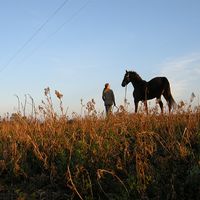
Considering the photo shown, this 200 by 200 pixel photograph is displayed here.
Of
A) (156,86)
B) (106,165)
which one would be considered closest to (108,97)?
(156,86)

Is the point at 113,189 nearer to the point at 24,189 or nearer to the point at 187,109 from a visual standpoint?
the point at 24,189

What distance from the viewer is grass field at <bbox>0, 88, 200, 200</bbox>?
12.8ft

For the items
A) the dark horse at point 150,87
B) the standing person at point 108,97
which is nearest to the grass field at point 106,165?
the standing person at point 108,97

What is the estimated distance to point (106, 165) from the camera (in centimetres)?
445

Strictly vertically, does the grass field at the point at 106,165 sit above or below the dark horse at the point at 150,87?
below

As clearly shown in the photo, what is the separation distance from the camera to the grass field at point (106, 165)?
3.91 m

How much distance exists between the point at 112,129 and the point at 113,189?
1.87 m

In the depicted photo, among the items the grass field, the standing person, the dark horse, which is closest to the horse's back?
the dark horse

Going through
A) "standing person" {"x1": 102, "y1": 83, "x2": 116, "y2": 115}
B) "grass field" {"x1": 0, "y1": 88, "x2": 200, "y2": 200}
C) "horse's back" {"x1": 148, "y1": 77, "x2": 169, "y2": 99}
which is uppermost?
"horse's back" {"x1": 148, "y1": 77, "x2": 169, "y2": 99}

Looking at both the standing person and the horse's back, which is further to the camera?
the horse's back

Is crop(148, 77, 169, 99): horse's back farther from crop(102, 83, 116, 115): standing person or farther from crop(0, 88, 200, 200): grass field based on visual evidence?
crop(0, 88, 200, 200): grass field

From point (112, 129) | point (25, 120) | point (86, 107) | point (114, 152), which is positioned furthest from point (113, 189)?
point (25, 120)

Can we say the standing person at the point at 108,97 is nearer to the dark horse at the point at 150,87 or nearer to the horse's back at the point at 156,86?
the dark horse at the point at 150,87

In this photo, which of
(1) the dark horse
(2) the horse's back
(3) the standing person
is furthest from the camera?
(2) the horse's back
